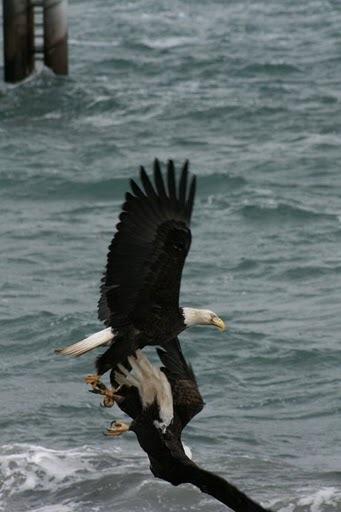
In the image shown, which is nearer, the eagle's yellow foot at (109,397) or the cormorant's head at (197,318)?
the eagle's yellow foot at (109,397)

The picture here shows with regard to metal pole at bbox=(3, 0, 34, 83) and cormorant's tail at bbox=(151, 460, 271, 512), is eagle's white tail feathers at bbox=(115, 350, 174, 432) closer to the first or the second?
cormorant's tail at bbox=(151, 460, 271, 512)

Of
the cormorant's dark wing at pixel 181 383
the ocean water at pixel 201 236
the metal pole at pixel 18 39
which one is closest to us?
the cormorant's dark wing at pixel 181 383

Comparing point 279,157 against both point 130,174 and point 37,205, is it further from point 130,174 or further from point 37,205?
point 37,205

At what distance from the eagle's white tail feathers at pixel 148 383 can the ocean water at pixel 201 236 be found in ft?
3.55

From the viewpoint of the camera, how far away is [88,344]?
9219 millimetres

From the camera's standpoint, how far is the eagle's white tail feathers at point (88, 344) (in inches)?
354

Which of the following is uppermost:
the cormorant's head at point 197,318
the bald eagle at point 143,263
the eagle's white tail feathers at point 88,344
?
the bald eagle at point 143,263

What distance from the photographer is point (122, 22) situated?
93.0ft

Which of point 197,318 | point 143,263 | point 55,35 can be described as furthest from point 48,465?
point 55,35

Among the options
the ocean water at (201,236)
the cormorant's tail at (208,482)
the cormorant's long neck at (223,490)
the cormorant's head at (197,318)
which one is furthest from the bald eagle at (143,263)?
the ocean water at (201,236)

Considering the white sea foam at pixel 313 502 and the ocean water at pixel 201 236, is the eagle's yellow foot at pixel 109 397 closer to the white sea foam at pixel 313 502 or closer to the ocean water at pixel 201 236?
the ocean water at pixel 201 236

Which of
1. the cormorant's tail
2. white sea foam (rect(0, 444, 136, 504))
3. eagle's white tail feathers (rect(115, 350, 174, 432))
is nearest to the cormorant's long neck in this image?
the cormorant's tail

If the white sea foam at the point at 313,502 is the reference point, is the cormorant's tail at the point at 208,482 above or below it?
above

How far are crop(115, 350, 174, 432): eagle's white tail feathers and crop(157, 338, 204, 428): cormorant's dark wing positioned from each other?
239 mm
